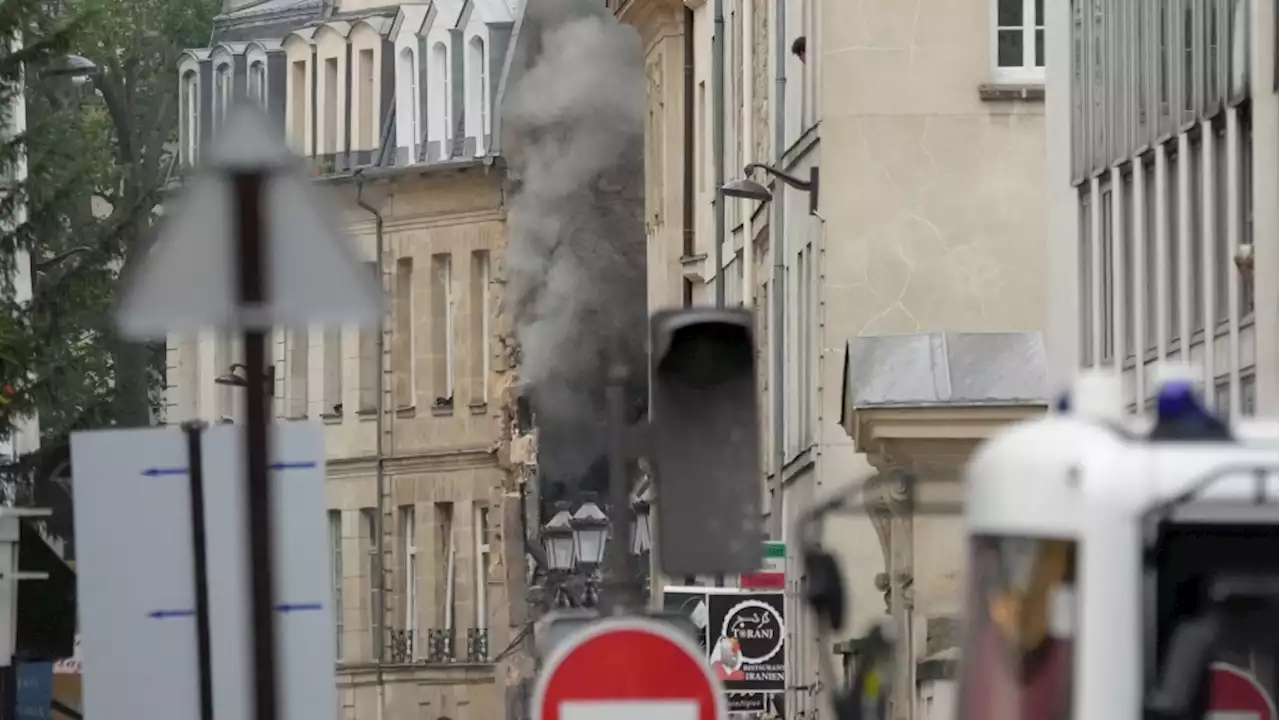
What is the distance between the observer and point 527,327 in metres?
67.6

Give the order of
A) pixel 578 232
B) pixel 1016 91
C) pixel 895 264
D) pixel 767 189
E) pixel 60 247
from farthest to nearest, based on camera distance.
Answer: pixel 578 232 → pixel 767 189 → pixel 895 264 → pixel 60 247 → pixel 1016 91

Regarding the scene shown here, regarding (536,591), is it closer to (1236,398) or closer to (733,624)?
(733,624)

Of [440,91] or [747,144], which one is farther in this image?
[440,91]

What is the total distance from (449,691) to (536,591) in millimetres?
8769

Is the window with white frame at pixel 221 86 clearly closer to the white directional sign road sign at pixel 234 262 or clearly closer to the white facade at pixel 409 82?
the white facade at pixel 409 82

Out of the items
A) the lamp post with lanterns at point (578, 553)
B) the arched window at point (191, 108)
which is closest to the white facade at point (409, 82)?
the arched window at point (191, 108)

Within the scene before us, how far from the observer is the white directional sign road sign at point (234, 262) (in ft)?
29.7

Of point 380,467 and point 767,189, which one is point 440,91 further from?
point 767,189

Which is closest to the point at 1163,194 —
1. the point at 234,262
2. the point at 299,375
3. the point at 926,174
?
the point at 926,174

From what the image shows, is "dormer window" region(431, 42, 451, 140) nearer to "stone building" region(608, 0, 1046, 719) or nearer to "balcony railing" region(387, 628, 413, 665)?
"balcony railing" region(387, 628, 413, 665)

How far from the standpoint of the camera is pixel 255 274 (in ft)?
29.8

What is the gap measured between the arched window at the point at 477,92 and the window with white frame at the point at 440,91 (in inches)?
24.8

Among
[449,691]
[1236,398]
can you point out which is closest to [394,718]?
[449,691]

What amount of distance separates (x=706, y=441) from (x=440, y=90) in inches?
2381
